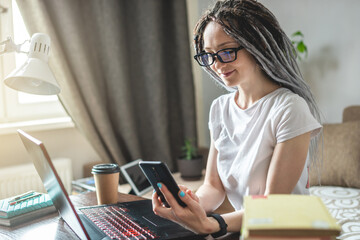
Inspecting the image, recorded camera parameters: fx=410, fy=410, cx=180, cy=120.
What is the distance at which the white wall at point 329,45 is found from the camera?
7.57ft

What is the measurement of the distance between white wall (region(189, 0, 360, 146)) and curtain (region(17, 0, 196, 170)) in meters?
0.72

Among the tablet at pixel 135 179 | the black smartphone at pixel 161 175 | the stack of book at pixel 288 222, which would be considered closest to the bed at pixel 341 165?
the tablet at pixel 135 179

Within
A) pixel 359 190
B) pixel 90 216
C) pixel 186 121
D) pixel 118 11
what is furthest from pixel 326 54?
pixel 90 216

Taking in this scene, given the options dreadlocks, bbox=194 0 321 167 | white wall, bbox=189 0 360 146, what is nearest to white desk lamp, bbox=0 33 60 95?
dreadlocks, bbox=194 0 321 167

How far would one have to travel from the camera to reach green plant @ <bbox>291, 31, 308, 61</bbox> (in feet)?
7.55

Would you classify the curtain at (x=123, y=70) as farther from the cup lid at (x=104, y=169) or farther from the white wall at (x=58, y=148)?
the cup lid at (x=104, y=169)

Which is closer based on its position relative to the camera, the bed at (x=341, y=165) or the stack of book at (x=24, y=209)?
the stack of book at (x=24, y=209)

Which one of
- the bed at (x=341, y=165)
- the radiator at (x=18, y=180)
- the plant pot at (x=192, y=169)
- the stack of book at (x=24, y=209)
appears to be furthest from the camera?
the plant pot at (x=192, y=169)

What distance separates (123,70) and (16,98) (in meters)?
0.65

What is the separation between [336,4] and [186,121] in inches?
47.2

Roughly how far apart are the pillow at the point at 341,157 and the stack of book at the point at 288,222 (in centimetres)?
152

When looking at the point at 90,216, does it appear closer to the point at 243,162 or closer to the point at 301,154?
the point at 243,162

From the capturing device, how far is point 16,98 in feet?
7.89

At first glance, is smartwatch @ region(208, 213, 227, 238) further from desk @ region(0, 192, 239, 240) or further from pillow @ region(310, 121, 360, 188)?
pillow @ region(310, 121, 360, 188)
